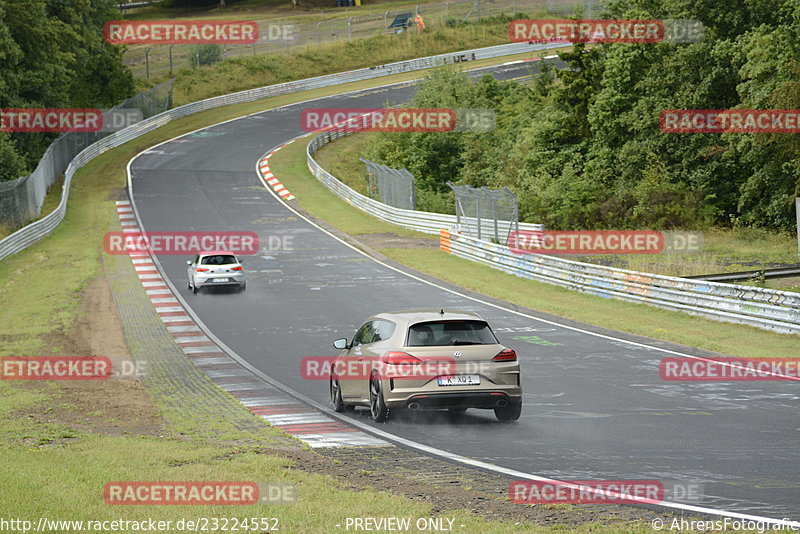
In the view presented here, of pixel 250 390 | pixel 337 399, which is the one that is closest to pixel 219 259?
pixel 250 390

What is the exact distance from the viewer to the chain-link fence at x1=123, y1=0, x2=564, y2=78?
93.4 m

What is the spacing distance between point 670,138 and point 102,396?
32.2 meters

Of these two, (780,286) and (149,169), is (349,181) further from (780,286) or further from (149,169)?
(780,286)

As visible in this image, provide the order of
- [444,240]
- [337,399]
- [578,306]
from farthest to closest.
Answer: [444,240], [578,306], [337,399]

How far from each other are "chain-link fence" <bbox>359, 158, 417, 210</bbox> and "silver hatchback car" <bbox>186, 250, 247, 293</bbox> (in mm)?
16004

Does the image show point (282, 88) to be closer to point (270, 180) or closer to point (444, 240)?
point (270, 180)

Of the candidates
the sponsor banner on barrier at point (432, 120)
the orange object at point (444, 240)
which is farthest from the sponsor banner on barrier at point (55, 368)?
the sponsor banner on barrier at point (432, 120)

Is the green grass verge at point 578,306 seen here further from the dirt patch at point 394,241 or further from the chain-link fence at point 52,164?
the chain-link fence at point 52,164

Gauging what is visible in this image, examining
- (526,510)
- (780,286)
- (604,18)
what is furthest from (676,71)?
(526,510)

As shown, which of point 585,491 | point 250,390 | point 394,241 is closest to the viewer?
point 585,491

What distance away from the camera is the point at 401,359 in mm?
13086

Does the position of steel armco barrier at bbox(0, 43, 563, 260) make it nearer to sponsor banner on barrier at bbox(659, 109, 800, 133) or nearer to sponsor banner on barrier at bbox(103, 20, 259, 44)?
sponsor banner on barrier at bbox(103, 20, 259, 44)

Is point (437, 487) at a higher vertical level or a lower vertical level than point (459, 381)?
lower

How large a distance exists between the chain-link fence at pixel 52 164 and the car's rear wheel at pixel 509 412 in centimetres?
3279
